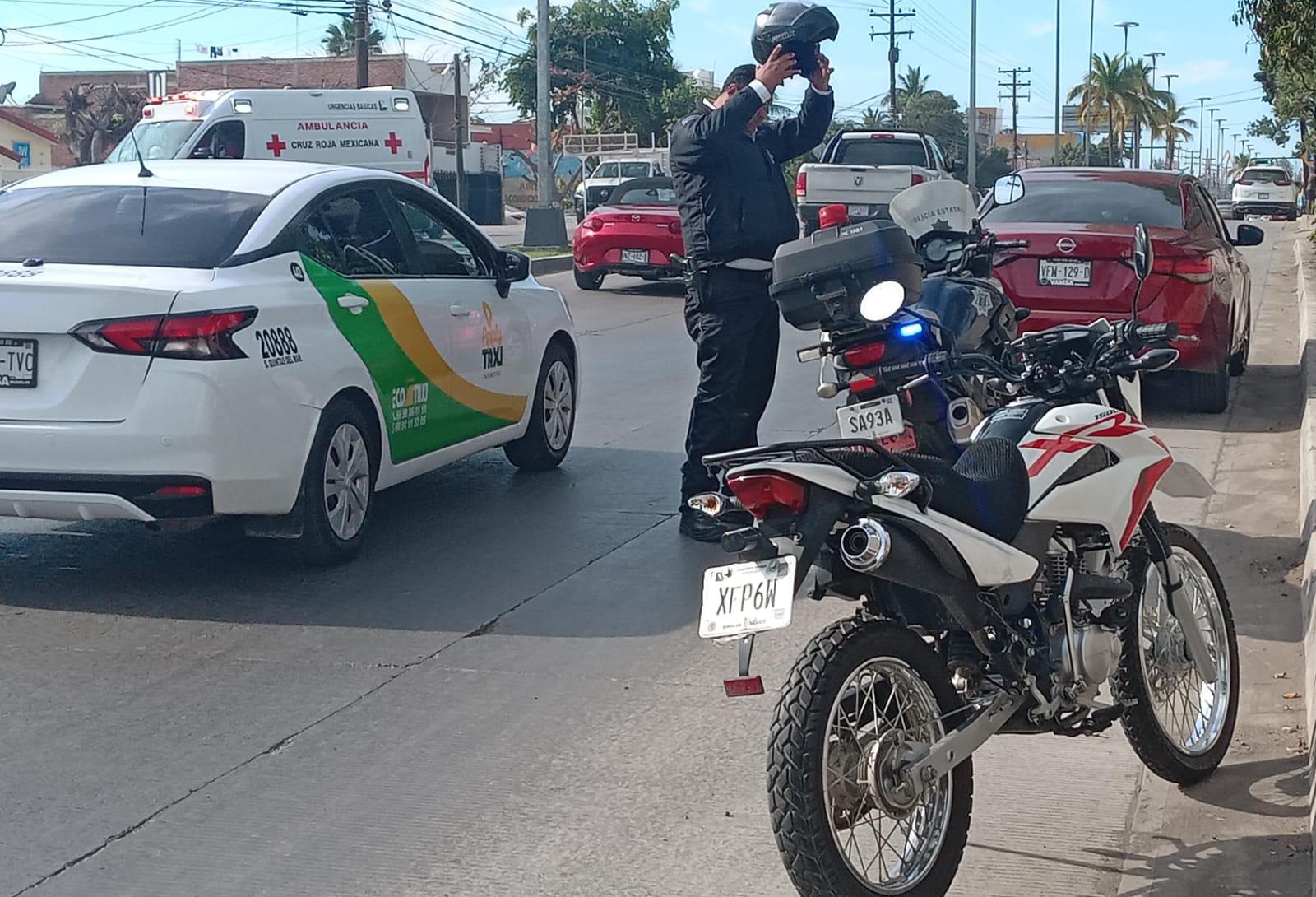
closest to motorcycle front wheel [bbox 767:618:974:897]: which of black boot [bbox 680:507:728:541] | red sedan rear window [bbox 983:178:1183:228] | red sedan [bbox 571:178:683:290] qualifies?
black boot [bbox 680:507:728:541]

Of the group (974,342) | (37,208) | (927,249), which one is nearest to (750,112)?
(927,249)

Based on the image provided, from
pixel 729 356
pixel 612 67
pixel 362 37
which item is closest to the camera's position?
pixel 729 356

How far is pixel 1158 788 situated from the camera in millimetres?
Answer: 4551

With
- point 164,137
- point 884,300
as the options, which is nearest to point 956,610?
point 884,300

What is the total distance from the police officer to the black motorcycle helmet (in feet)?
0.63

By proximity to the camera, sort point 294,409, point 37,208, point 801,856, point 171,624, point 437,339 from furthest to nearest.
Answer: point 437,339
point 37,208
point 294,409
point 171,624
point 801,856

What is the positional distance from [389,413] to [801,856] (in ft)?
13.8

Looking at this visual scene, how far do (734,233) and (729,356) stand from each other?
0.54 meters

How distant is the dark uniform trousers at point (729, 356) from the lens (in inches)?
286

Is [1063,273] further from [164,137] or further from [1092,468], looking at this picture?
[164,137]

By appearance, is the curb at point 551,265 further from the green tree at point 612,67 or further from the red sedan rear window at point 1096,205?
the green tree at point 612,67

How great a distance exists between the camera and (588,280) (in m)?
22.3

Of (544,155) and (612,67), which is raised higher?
(612,67)

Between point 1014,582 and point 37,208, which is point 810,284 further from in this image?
point 37,208
